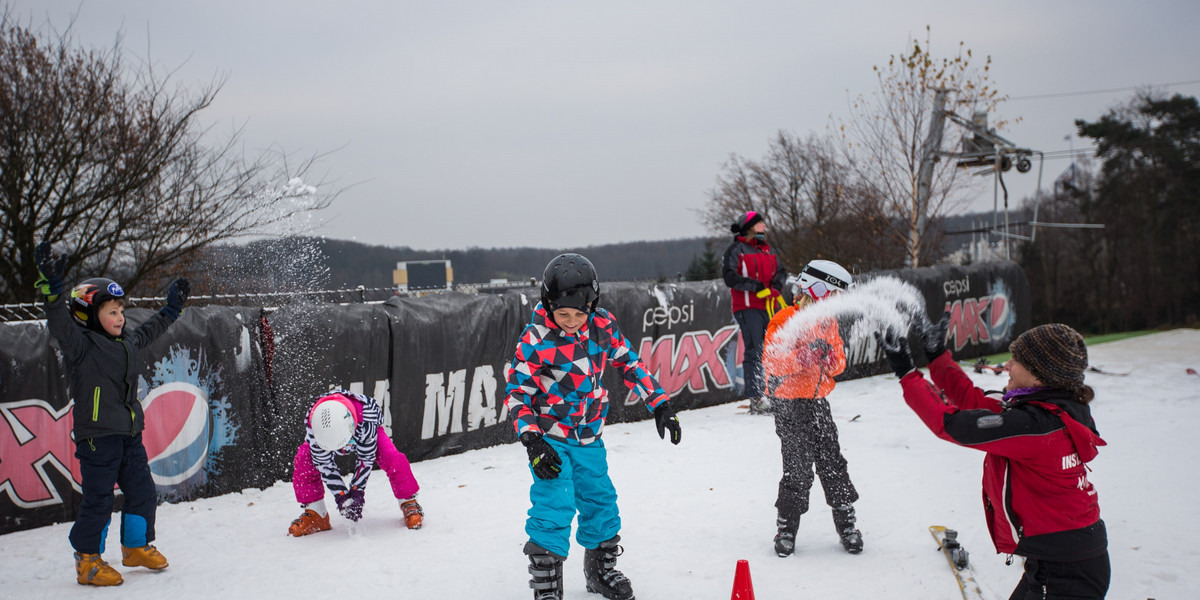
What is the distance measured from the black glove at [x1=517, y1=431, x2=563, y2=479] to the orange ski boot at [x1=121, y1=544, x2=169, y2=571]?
2.68 meters

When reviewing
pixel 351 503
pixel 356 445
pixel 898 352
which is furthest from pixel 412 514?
pixel 898 352

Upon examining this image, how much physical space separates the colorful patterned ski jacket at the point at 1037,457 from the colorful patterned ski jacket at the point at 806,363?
1.71 m

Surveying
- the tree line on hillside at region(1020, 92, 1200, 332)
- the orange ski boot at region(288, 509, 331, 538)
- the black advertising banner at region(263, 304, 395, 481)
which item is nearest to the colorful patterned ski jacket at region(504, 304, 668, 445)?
the orange ski boot at region(288, 509, 331, 538)

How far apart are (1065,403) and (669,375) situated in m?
7.30

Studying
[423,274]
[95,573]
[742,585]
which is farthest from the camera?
[423,274]

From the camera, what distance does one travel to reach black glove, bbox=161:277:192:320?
4879 mm

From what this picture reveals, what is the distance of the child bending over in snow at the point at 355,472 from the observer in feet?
16.4

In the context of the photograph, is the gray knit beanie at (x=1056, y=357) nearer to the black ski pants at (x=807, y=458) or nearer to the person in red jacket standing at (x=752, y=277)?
the black ski pants at (x=807, y=458)

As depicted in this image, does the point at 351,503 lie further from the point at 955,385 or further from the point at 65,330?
the point at 955,385

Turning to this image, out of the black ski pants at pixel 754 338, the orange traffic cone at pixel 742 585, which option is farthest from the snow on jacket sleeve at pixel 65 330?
the black ski pants at pixel 754 338

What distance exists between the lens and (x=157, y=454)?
5949mm

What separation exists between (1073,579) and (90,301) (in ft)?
17.3

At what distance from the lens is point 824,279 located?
4445mm

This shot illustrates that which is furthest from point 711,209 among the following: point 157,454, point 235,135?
point 157,454
